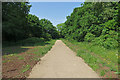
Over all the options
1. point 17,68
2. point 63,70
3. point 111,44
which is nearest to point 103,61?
point 63,70

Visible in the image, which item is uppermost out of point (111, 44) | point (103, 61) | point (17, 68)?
point (111, 44)

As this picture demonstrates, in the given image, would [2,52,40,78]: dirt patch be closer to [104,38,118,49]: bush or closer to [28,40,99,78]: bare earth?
[28,40,99,78]: bare earth

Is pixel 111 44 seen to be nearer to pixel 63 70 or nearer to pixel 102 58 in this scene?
pixel 102 58

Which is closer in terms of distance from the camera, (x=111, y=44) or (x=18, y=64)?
(x=18, y=64)

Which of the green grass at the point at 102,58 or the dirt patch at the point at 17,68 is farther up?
the green grass at the point at 102,58

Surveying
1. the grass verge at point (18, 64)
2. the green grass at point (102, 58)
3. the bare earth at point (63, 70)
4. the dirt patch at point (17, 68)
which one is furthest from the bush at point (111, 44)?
the dirt patch at point (17, 68)

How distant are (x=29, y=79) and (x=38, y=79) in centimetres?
40

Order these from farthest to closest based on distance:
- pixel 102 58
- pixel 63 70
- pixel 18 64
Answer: pixel 102 58 → pixel 18 64 → pixel 63 70

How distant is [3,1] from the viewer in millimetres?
13250

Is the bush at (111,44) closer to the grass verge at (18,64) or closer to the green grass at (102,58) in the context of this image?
the green grass at (102,58)

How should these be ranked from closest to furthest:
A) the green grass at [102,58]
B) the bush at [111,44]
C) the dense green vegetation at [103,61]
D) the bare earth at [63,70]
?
the bare earth at [63,70], the dense green vegetation at [103,61], the green grass at [102,58], the bush at [111,44]

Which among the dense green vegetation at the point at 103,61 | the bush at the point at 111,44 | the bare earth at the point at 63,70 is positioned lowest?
the bare earth at the point at 63,70

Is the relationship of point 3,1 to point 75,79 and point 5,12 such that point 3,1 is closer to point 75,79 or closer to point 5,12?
point 5,12

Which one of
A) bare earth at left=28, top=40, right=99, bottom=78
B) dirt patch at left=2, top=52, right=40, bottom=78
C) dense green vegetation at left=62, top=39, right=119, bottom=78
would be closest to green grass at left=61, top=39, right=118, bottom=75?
dense green vegetation at left=62, top=39, right=119, bottom=78
